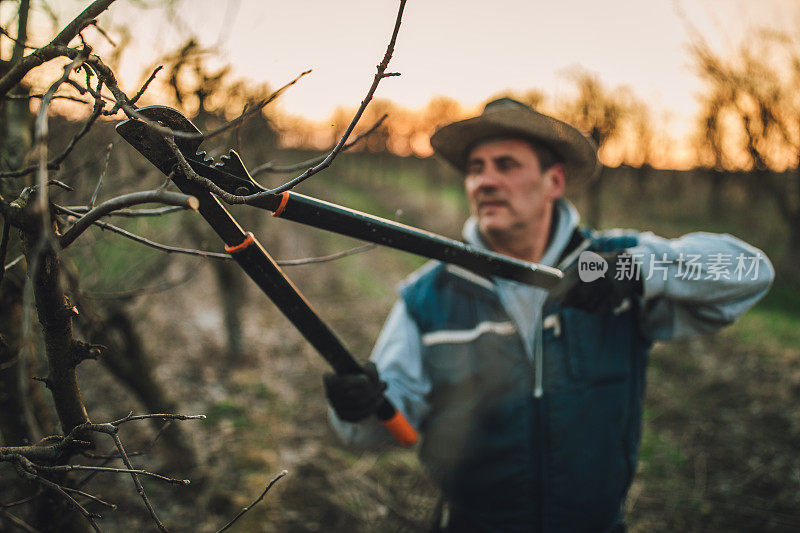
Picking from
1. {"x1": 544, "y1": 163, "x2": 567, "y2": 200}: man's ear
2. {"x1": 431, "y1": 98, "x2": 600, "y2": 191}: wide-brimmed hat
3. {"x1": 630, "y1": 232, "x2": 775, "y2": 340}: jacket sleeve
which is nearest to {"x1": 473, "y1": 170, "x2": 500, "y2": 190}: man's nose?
{"x1": 431, "y1": 98, "x2": 600, "y2": 191}: wide-brimmed hat

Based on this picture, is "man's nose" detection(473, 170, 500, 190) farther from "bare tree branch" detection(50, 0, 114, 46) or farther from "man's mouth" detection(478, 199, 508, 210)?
"bare tree branch" detection(50, 0, 114, 46)

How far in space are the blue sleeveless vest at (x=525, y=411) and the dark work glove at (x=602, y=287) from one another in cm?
23

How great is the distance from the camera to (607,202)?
22.3 meters

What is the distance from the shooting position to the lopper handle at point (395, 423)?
2166mm

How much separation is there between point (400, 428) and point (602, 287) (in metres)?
1.18

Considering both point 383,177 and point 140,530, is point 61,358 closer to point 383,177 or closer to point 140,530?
point 140,530

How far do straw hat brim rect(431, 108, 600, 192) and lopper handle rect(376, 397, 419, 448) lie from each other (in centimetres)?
163

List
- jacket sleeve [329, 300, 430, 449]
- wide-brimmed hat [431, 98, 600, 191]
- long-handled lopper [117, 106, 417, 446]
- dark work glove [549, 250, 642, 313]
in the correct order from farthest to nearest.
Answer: wide-brimmed hat [431, 98, 600, 191] → jacket sleeve [329, 300, 430, 449] → dark work glove [549, 250, 642, 313] → long-handled lopper [117, 106, 417, 446]

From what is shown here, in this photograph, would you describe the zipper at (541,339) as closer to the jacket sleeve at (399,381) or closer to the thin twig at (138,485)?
the jacket sleeve at (399,381)

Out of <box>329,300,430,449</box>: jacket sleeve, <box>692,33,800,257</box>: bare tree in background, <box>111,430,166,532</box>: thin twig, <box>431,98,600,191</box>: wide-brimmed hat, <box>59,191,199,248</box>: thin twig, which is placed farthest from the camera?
<box>692,33,800,257</box>: bare tree in background

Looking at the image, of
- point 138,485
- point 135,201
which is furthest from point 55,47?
point 138,485

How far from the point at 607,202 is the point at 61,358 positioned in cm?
2401

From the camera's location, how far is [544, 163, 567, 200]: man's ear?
9.32ft

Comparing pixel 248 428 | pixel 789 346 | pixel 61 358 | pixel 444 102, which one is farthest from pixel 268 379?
pixel 444 102
